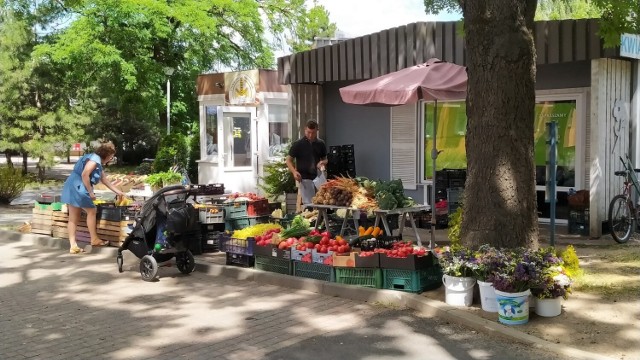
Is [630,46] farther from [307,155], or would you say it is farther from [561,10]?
[561,10]

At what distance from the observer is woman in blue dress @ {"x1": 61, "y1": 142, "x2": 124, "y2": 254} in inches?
394

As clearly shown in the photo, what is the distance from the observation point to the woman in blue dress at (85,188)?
32.8 ft

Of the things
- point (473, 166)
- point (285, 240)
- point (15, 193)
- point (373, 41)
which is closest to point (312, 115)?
point (373, 41)

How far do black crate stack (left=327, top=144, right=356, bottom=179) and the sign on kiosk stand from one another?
5.52 m

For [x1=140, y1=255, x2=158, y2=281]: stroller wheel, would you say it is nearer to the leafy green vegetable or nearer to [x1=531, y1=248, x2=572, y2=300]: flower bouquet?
the leafy green vegetable

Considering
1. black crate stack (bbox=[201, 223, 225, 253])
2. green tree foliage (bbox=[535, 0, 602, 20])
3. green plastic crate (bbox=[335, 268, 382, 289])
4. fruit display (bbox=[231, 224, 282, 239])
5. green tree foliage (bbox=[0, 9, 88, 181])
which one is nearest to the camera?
green plastic crate (bbox=[335, 268, 382, 289])

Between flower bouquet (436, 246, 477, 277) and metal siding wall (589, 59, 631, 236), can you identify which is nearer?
flower bouquet (436, 246, 477, 277)

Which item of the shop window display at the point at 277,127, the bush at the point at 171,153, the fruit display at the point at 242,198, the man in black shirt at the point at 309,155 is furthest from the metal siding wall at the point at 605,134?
the bush at the point at 171,153

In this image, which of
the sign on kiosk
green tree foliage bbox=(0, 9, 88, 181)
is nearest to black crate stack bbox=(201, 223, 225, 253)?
the sign on kiosk

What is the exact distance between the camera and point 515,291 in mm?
5586

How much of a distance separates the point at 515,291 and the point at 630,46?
5.87 metres

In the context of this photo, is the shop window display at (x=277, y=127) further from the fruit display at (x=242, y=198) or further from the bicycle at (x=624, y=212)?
the bicycle at (x=624, y=212)

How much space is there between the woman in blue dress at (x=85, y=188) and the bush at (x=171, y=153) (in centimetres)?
1067

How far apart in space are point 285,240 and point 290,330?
225cm
